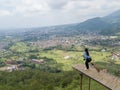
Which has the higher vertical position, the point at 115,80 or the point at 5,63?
the point at 115,80

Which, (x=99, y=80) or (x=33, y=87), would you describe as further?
(x=33, y=87)

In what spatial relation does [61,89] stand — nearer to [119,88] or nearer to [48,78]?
[48,78]

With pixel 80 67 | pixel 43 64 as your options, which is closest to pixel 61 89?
pixel 80 67

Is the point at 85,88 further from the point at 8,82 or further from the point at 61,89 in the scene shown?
the point at 8,82

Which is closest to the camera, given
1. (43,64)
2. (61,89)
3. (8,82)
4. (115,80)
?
(115,80)

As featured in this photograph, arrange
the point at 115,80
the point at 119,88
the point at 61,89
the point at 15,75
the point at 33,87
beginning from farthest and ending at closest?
the point at 15,75, the point at 33,87, the point at 61,89, the point at 115,80, the point at 119,88

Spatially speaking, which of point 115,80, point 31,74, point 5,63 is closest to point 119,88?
point 115,80

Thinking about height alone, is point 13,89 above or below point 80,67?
below

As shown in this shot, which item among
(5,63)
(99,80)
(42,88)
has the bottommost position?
(5,63)

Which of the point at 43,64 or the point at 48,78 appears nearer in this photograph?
the point at 48,78
